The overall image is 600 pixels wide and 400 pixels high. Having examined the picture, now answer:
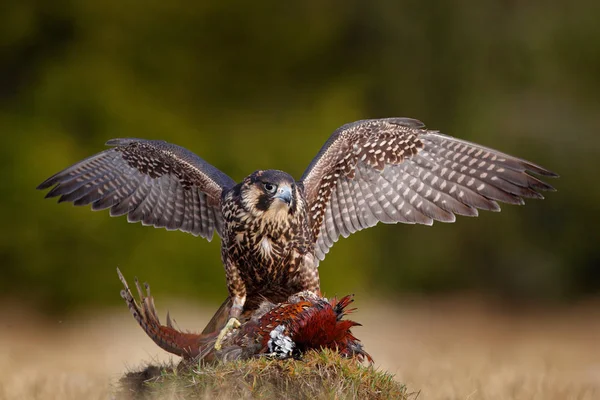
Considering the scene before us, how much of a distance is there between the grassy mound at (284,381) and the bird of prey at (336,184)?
1321 millimetres

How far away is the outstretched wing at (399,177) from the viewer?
504 centimetres

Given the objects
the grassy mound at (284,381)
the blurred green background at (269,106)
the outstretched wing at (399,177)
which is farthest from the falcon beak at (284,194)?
the blurred green background at (269,106)

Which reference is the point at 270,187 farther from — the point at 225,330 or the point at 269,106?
the point at 269,106

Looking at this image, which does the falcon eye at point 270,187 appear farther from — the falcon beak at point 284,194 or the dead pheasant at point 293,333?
the dead pheasant at point 293,333

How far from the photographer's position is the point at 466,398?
13.3ft

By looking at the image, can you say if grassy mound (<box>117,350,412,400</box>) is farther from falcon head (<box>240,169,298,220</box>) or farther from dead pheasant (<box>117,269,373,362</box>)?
falcon head (<box>240,169,298,220</box>)

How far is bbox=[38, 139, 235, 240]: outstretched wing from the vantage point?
5.21 meters

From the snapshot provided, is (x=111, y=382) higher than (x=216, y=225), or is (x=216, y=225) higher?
(x=216, y=225)

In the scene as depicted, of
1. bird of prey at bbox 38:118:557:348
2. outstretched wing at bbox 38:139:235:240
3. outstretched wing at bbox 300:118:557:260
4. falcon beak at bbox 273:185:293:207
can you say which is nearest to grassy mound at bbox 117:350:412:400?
falcon beak at bbox 273:185:293:207

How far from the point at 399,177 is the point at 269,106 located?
4792 millimetres

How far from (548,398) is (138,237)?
4.99 meters

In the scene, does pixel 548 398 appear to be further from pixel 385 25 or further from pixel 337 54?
pixel 385 25

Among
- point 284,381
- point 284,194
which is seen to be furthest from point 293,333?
point 284,194

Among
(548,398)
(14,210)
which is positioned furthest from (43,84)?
(548,398)
